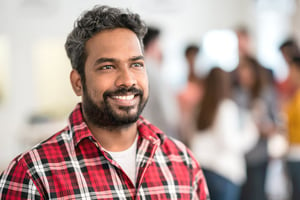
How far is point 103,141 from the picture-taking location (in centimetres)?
150

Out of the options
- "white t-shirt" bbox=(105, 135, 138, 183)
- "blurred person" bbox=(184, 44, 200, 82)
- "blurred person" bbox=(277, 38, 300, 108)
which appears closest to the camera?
"white t-shirt" bbox=(105, 135, 138, 183)

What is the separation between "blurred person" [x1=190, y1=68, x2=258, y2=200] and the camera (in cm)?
332

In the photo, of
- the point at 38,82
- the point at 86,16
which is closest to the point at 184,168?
the point at 86,16

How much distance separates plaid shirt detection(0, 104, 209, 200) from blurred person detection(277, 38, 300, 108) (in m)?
2.65

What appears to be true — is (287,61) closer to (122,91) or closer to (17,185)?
(122,91)

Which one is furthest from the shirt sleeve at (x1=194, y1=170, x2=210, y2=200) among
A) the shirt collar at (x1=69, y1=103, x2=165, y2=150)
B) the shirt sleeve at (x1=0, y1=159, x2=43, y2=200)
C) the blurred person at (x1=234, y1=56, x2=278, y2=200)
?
the blurred person at (x1=234, y1=56, x2=278, y2=200)

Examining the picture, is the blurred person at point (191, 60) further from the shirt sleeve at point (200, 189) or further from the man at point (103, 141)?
the man at point (103, 141)

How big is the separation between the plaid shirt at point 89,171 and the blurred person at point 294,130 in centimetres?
244

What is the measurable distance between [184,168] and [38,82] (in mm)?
3571

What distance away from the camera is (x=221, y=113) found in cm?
339

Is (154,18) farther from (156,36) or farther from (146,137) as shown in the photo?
(146,137)

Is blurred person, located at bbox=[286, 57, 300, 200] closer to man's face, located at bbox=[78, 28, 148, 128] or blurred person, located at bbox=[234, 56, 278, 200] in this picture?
blurred person, located at bbox=[234, 56, 278, 200]

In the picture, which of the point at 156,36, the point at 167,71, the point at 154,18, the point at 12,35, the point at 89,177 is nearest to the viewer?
the point at 89,177

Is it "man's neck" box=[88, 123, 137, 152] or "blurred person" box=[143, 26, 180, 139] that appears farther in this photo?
"blurred person" box=[143, 26, 180, 139]
